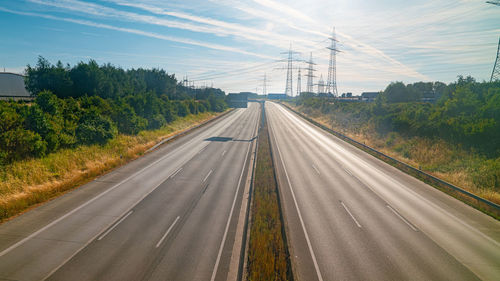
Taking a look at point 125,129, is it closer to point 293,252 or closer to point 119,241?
→ point 119,241

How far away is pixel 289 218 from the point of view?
13195 millimetres

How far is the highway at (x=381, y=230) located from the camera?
30.4 feet

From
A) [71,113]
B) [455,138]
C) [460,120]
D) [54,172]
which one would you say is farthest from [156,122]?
[460,120]

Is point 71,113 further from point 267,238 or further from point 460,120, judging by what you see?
point 460,120

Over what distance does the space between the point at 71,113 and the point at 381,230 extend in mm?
32827

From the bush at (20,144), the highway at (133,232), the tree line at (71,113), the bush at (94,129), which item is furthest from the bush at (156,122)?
the highway at (133,232)

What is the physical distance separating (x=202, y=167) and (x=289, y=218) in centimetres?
1249

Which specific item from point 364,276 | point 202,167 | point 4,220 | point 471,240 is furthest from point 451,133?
point 4,220

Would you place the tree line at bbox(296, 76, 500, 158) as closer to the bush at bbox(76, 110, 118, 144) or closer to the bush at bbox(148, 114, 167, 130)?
the bush at bbox(148, 114, 167, 130)

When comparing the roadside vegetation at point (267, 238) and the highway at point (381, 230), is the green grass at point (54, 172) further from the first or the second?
the highway at point (381, 230)

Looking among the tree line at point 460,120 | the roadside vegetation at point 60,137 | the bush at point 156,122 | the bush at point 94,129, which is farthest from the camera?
the bush at point 156,122

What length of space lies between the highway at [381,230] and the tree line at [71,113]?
21310mm

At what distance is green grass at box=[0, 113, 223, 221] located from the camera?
14352 millimetres

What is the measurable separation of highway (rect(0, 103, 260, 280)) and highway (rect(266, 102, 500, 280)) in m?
3.58
